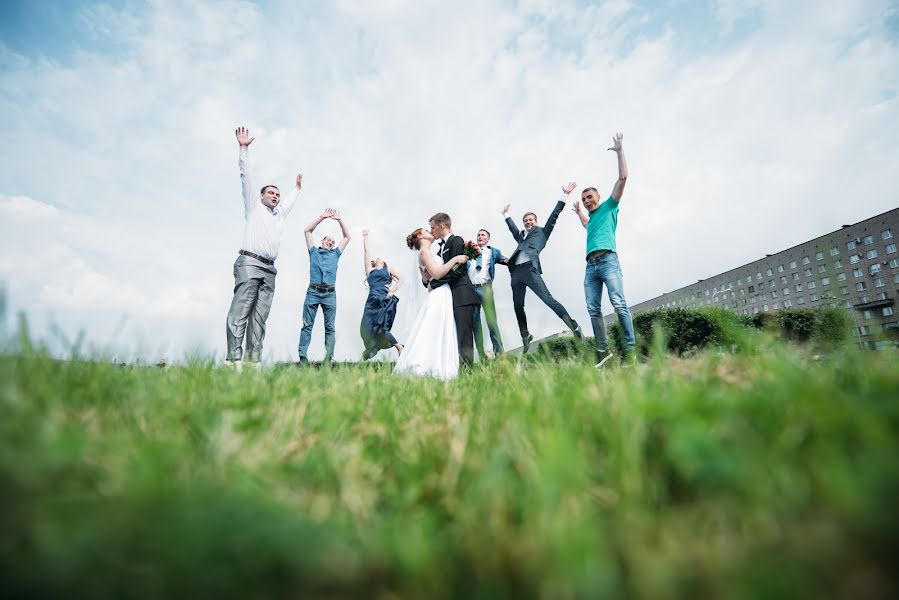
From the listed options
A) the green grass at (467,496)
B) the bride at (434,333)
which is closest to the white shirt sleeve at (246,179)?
the bride at (434,333)

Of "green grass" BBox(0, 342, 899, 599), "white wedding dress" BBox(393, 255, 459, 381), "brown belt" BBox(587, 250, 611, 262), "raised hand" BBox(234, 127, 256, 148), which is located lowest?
"green grass" BBox(0, 342, 899, 599)

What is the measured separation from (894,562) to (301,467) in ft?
4.44

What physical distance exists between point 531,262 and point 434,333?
3.81m

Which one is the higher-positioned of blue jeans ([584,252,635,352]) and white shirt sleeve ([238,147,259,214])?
white shirt sleeve ([238,147,259,214])

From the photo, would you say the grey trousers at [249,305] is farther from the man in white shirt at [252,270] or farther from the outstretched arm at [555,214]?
the outstretched arm at [555,214]

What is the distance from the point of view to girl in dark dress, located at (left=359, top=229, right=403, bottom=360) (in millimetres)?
9547

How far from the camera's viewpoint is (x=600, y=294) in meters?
6.79

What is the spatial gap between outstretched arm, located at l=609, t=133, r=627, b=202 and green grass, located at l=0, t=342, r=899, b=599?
5.15 metres

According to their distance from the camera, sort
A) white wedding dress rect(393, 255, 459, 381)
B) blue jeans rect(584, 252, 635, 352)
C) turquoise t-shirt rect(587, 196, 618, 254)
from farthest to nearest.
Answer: turquoise t-shirt rect(587, 196, 618, 254), blue jeans rect(584, 252, 635, 352), white wedding dress rect(393, 255, 459, 381)

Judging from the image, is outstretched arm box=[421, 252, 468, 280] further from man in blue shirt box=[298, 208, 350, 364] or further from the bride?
man in blue shirt box=[298, 208, 350, 364]

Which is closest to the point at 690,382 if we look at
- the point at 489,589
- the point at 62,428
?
the point at 489,589

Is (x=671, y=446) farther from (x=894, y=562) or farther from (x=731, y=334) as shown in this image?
(x=731, y=334)

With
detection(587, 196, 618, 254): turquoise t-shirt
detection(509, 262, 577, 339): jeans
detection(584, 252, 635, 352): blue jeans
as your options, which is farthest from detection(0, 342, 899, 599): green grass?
detection(509, 262, 577, 339): jeans

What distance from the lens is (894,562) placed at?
0.62 metres
